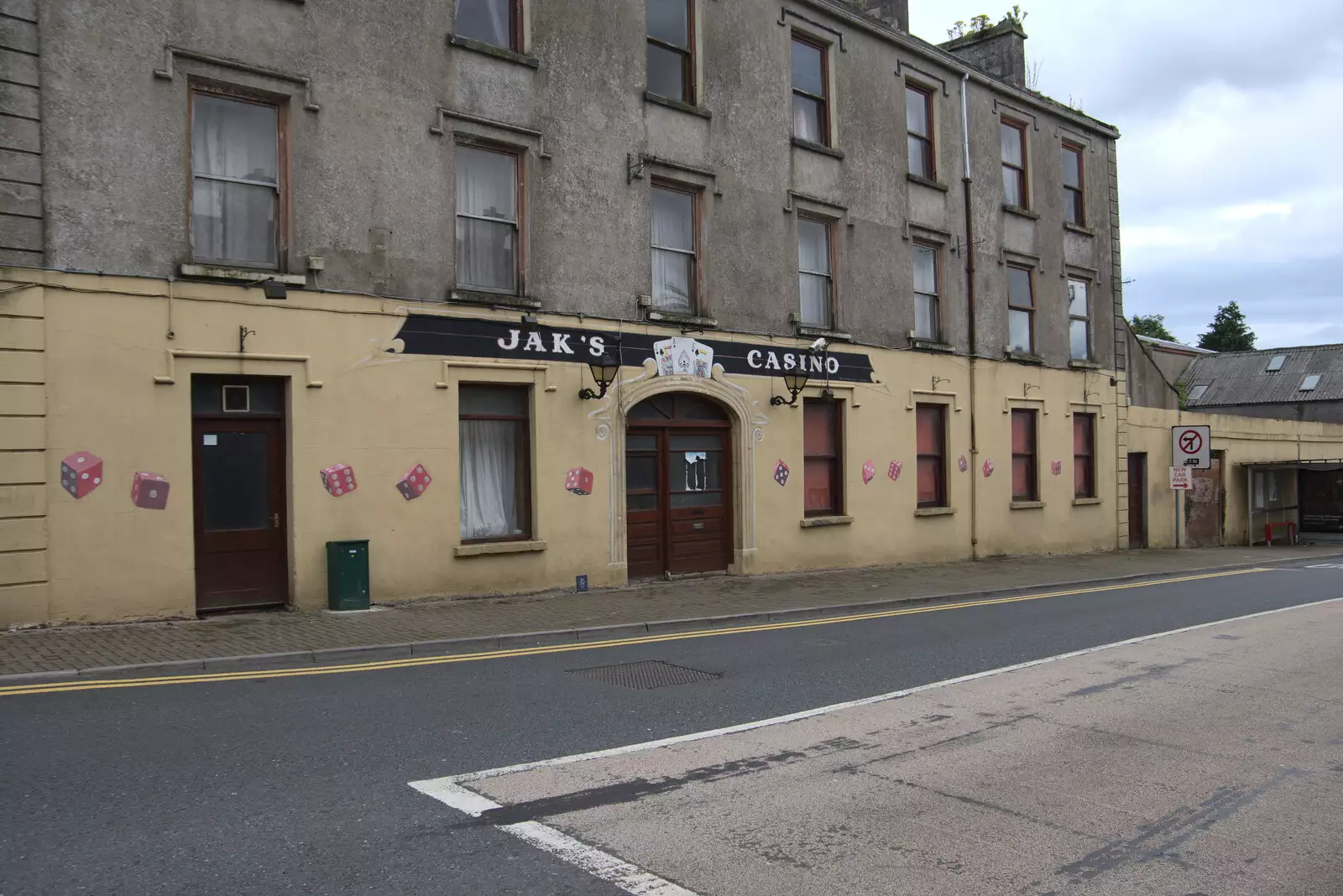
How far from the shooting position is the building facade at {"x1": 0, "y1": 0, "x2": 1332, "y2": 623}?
10992mm

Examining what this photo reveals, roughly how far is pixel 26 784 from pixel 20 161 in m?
7.63

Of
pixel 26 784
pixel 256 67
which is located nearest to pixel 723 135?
pixel 256 67

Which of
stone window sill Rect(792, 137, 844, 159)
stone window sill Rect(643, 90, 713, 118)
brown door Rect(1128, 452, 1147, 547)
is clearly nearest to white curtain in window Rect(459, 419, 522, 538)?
stone window sill Rect(643, 90, 713, 118)

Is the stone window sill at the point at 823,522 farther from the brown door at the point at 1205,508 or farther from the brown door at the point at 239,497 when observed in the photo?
the brown door at the point at 1205,508

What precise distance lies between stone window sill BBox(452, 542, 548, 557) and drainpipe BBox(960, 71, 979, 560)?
36.5 feet

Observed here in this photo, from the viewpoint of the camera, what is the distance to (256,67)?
12031 millimetres

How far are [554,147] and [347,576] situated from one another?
6.83 meters

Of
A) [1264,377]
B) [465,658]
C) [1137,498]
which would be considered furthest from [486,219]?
[1264,377]

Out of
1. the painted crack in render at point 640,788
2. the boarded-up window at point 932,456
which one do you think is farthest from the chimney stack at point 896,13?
the painted crack in render at point 640,788

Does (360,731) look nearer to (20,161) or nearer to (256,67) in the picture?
(20,161)

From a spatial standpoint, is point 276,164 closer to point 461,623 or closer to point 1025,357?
point 461,623

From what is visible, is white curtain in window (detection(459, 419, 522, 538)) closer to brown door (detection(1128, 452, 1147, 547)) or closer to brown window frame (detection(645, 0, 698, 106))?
brown window frame (detection(645, 0, 698, 106))

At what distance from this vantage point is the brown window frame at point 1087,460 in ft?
84.4

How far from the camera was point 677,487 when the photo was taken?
16.7m
